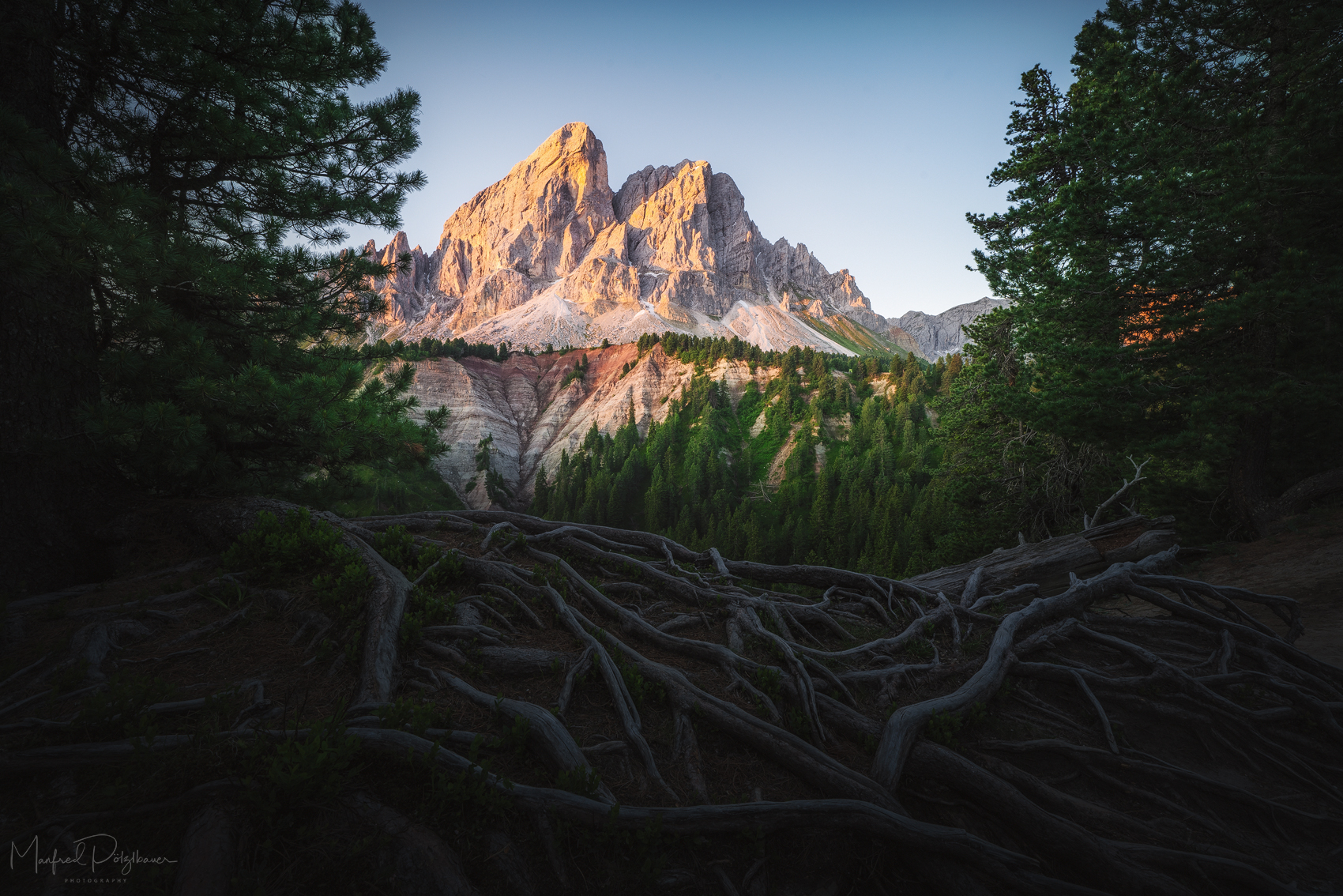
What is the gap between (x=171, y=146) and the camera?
22.7ft

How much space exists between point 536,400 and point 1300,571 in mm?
108270

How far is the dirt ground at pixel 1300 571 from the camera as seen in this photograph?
7.35 m

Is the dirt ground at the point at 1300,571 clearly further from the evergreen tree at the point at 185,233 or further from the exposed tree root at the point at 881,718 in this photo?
the evergreen tree at the point at 185,233

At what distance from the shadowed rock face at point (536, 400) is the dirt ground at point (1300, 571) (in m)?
85.5

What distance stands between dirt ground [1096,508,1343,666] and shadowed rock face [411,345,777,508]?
8548cm

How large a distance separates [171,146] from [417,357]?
4.07 metres

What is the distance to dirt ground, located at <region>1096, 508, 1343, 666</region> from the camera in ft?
24.1

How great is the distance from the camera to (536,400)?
109m

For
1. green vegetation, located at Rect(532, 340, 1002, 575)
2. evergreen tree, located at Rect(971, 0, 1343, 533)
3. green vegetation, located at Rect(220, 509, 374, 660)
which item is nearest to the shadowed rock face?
green vegetation, located at Rect(532, 340, 1002, 575)

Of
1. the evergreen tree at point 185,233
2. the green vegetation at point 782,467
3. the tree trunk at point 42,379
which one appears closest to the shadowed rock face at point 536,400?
the green vegetation at point 782,467

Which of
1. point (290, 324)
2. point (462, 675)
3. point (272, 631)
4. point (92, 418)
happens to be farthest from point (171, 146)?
point (462, 675)
